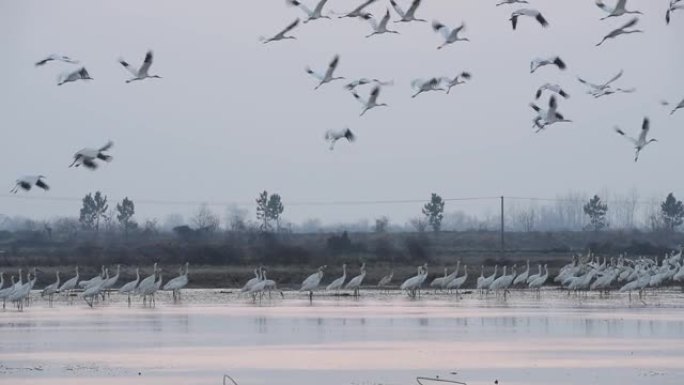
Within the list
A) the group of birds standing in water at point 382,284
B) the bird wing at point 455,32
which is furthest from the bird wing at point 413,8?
the group of birds standing in water at point 382,284

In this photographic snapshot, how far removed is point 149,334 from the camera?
3102cm

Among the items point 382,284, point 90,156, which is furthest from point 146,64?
point 382,284

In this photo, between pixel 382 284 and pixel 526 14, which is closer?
pixel 526 14

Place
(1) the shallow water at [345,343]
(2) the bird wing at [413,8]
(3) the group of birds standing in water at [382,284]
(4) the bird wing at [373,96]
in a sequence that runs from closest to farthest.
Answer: (1) the shallow water at [345,343] → (2) the bird wing at [413,8] → (4) the bird wing at [373,96] → (3) the group of birds standing in water at [382,284]

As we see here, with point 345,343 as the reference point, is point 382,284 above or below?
above

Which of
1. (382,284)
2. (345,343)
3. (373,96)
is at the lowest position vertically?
(345,343)

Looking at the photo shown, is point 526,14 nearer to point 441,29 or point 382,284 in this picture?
point 441,29

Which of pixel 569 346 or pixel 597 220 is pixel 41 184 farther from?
pixel 597 220

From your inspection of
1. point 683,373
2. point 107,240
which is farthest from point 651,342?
point 107,240

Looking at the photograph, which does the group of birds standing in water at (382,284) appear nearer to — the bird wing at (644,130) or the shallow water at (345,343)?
the shallow water at (345,343)

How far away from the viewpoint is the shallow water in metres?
23.0

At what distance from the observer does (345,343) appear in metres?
28.5

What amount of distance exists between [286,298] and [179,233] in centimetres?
5560

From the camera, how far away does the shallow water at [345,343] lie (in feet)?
75.6
